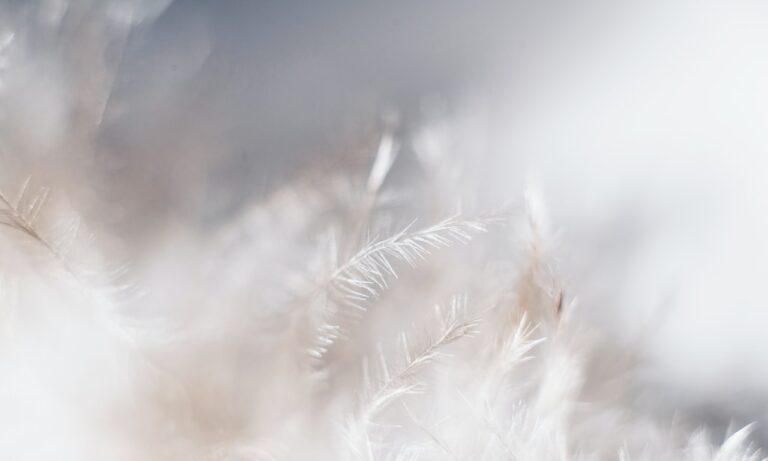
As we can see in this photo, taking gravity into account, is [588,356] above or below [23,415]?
above

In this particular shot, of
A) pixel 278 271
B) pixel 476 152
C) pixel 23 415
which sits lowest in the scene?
pixel 23 415

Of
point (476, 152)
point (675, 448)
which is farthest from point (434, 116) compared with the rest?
point (675, 448)

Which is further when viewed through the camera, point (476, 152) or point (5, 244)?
point (476, 152)

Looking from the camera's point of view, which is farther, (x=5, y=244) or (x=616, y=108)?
(x=616, y=108)

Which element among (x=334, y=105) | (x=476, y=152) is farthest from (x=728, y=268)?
(x=334, y=105)

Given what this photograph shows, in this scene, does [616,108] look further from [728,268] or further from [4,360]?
[4,360]

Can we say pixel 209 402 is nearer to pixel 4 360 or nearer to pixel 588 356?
pixel 4 360
